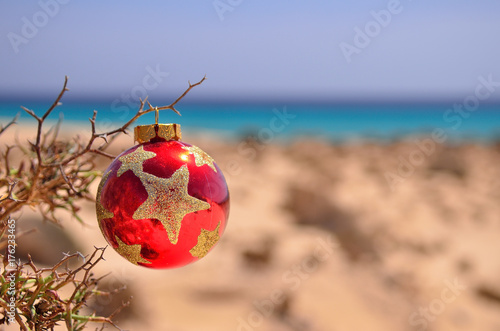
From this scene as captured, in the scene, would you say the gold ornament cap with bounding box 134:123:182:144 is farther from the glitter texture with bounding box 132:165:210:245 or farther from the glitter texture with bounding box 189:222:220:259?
the glitter texture with bounding box 189:222:220:259

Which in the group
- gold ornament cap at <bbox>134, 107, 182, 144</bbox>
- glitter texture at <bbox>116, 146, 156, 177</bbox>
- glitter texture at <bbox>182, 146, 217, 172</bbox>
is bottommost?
glitter texture at <bbox>182, 146, 217, 172</bbox>

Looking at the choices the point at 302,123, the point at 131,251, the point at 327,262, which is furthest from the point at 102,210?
the point at 302,123

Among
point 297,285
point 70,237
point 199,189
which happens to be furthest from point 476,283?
point 199,189

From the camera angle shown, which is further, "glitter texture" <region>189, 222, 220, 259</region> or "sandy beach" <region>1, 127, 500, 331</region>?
"sandy beach" <region>1, 127, 500, 331</region>

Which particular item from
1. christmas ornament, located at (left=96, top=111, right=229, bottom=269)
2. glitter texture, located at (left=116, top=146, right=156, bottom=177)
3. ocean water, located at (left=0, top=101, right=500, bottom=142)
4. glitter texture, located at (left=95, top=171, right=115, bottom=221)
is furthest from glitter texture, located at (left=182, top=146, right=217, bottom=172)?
ocean water, located at (left=0, top=101, right=500, bottom=142)

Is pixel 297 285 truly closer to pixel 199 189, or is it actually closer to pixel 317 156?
pixel 199 189

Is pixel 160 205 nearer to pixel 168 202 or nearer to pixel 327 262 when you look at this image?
pixel 168 202

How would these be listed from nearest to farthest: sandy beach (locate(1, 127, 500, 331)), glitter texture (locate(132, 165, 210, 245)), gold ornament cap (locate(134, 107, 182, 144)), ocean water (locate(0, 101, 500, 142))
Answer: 1. glitter texture (locate(132, 165, 210, 245))
2. gold ornament cap (locate(134, 107, 182, 144))
3. sandy beach (locate(1, 127, 500, 331))
4. ocean water (locate(0, 101, 500, 142))

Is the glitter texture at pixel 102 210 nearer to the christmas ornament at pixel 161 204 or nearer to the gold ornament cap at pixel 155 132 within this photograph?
the christmas ornament at pixel 161 204
